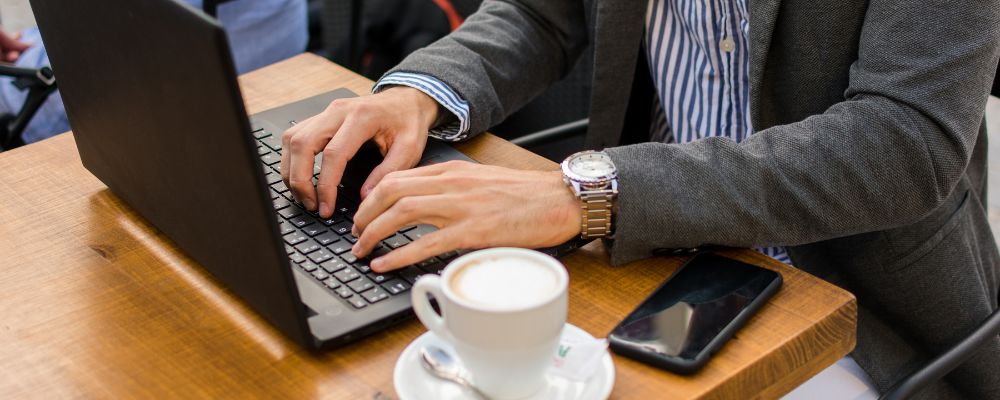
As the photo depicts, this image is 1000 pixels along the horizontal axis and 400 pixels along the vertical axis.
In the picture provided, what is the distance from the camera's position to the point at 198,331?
A: 2.47 feet

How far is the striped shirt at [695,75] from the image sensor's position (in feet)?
3.64

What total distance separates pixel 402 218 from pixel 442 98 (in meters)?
0.30

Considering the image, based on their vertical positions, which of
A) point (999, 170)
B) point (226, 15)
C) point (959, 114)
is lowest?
point (999, 170)

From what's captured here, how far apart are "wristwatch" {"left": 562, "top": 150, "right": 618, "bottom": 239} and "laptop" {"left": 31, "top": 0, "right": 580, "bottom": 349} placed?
0.03 metres

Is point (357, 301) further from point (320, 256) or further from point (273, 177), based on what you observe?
point (273, 177)

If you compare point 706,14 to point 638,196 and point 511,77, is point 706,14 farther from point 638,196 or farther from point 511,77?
point 638,196

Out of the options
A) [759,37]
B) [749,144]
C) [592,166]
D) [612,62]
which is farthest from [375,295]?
[612,62]

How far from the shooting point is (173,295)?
2.64ft

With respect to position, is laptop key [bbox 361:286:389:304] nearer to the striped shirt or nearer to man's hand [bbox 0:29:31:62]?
the striped shirt

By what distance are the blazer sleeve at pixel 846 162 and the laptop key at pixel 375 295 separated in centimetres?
20

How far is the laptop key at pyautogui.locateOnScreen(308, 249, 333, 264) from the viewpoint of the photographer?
0.81 m

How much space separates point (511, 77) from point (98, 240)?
1.79 ft

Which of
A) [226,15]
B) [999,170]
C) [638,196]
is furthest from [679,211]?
[999,170]

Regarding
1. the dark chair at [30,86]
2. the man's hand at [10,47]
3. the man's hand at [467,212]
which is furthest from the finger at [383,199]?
the man's hand at [10,47]
